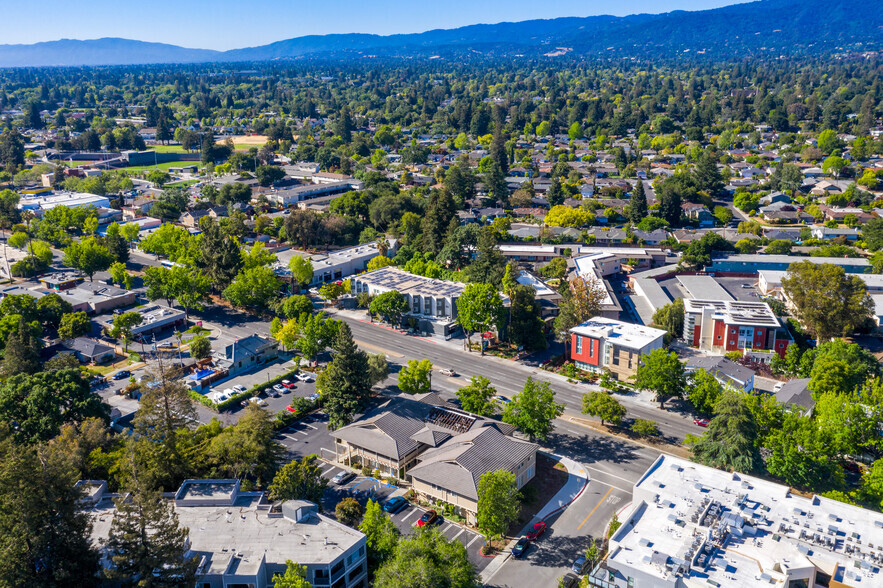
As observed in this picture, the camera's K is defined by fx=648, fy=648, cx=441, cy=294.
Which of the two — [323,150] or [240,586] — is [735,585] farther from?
[323,150]

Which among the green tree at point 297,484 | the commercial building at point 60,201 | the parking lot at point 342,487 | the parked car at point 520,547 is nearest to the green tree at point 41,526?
the green tree at point 297,484

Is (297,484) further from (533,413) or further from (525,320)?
(525,320)

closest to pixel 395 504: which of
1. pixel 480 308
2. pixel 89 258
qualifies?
pixel 480 308

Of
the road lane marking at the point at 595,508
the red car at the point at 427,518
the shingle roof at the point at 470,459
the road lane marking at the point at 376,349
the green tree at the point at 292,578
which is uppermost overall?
the green tree at the point at 292,578

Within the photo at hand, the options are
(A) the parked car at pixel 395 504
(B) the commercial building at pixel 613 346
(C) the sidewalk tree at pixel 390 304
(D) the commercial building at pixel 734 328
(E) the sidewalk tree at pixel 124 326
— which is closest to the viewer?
(A) the parked car at pixel 395 504

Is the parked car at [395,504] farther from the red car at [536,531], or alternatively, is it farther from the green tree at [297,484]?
the red car at [536,531]

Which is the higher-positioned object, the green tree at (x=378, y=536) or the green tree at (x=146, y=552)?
the green tree at (x=146, y=552)

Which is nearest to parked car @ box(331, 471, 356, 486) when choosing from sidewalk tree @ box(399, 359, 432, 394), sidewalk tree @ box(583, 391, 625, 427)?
sidewalk tree @ box(399, 359, 432, 394)
